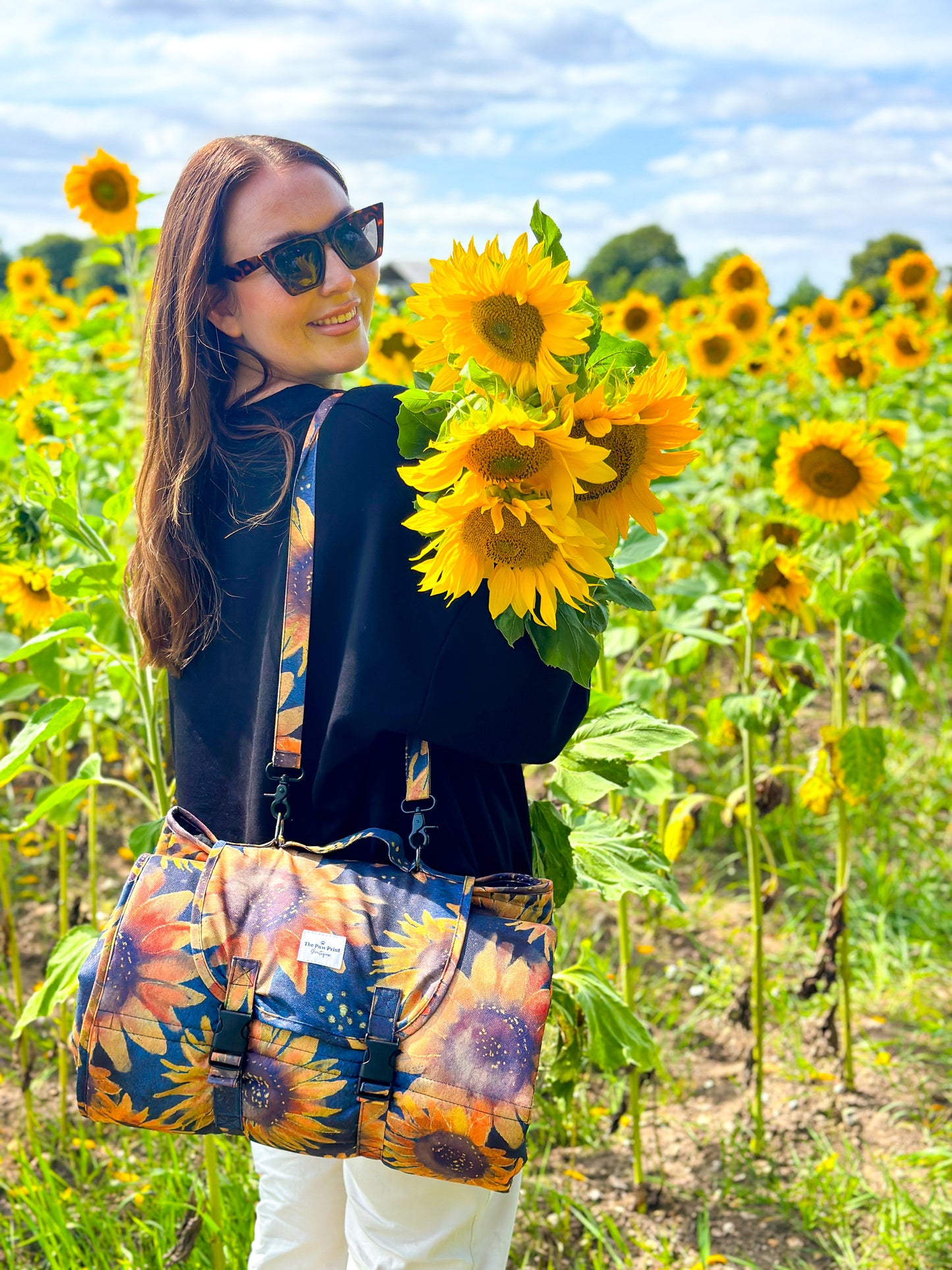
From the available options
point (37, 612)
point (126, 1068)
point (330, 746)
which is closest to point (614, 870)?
point (330, 746)

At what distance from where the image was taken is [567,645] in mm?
1154

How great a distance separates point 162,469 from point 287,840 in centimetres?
48

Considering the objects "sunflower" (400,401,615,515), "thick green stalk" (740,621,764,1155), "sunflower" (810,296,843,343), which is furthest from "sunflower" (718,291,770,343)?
"sunflower" (400,401,615,515)

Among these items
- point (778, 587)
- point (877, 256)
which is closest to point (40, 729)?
point (778, 587)

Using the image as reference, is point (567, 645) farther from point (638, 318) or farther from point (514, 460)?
point (638, 318)

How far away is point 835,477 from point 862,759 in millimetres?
585

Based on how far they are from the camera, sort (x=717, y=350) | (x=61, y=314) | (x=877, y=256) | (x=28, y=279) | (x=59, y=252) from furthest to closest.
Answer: (x=59, y=252), (x=877, y=256), (x=28, y=279), (x=61, y=314), (x=717, y=350)

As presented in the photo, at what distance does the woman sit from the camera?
1202 mm

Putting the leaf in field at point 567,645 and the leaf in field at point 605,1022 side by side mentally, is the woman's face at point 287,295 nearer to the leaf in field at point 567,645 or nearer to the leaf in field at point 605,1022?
the leaf in field at point 567,645

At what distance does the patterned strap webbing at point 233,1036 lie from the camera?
3.91 feet

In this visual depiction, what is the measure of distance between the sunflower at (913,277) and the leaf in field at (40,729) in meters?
5.79

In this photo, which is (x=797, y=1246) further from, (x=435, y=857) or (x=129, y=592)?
(x=129, y=592)

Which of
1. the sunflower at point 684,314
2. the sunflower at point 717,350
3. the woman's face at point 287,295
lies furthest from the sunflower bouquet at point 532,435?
the sunflower at point 684,314

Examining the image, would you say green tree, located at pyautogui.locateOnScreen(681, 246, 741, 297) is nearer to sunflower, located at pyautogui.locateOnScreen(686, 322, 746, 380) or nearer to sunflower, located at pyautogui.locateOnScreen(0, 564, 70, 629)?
sunflower, located at pyautogui.locateOnScreen(686, 322, 746, 380)
